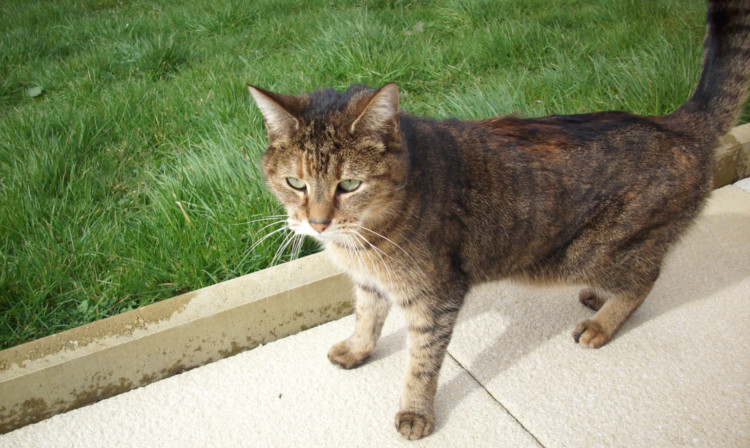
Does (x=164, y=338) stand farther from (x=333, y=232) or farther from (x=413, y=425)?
(x=413, y=425)

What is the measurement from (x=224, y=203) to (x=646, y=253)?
2089 millimetres

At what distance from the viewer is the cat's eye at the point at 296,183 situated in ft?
6.70

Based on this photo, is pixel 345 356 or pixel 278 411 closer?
pixel 278 411

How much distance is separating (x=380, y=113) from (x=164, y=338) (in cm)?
137

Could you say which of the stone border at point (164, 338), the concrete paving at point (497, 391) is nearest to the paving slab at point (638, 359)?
the concrete paving at point (497, 391)

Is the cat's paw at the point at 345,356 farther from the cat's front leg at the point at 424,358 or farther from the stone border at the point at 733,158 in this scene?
the stone border at the point at 733,158

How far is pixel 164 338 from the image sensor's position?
2.39 meters

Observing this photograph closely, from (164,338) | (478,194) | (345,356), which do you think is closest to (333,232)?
(478,194)

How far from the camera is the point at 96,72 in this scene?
4750 mm

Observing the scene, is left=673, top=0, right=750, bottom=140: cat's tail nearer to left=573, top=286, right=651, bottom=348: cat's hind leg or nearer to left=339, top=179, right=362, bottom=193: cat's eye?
left=573, top=286, right=651, bottom=348: cat's hind leg

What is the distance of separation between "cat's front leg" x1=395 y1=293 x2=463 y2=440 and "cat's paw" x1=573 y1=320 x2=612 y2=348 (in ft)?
2.40

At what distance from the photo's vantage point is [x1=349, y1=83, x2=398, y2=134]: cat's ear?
1.86 metres

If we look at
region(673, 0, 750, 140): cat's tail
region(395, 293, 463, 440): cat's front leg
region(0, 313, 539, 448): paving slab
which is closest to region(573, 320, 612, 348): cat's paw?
region(0, 313, 539, 448): paving slab

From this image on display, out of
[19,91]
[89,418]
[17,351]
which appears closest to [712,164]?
[89,418]
